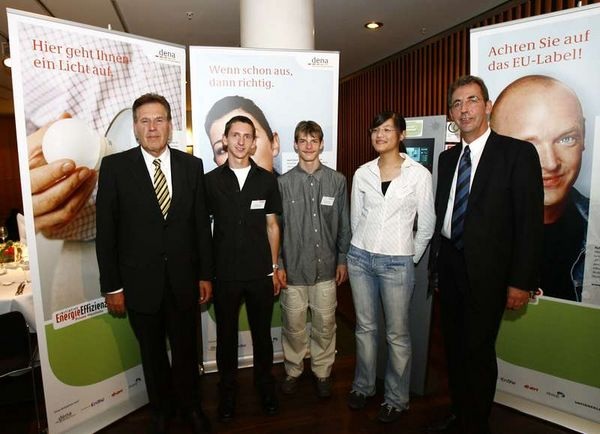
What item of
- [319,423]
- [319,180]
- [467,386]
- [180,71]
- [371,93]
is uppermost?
[371,93]

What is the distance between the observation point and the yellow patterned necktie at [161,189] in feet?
6.81

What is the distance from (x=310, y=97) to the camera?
2965mm

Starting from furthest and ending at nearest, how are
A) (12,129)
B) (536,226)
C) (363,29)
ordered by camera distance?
(12,129) → (363,29) → (536,226)

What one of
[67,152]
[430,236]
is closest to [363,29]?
[430,236]

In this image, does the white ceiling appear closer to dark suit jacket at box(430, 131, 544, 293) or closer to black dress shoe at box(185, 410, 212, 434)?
dark suit jacket at box(430, 131, 544, 293)

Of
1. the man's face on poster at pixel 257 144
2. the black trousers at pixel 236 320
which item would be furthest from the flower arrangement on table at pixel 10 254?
the black trousers at pixel 236 320

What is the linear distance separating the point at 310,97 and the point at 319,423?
7.16 ft

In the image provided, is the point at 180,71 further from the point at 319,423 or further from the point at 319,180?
the point at 319,423

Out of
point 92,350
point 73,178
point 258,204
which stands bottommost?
point 92,350

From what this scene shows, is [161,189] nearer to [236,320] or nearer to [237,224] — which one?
[237,224]

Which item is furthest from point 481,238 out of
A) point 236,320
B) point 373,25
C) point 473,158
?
point 373,25

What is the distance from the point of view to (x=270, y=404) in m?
2.50

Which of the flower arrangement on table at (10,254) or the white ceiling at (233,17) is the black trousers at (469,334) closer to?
the white ceiling at (233,17)

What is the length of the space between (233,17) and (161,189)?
3.07 m
